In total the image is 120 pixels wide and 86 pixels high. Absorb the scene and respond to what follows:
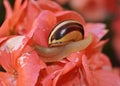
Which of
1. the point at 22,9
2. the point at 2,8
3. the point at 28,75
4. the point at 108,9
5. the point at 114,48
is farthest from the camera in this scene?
the point at 108,9


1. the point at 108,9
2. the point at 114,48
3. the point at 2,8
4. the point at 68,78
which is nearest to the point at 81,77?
the point at 68,78

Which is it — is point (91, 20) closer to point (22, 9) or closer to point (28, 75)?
point (22, 9)

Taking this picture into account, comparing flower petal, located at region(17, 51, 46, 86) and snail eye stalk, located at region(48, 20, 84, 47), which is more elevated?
snail eye stalk, located at region(48, 20, 84, 47)

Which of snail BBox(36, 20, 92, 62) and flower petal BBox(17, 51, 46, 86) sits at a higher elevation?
snail BBox(36, 20, 92, 62)

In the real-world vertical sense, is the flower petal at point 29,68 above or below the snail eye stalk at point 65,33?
below
